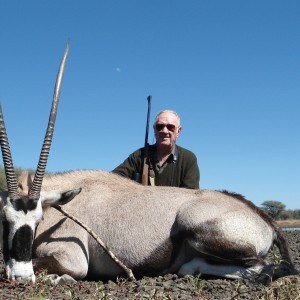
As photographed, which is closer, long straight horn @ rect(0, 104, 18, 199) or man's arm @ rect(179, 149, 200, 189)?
long straight horn @ rect(0, 104, 18, 199)

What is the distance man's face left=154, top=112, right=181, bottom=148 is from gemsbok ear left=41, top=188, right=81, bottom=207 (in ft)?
8.10

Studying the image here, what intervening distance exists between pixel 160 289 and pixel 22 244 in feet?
4.77

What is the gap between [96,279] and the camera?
6.32 meters

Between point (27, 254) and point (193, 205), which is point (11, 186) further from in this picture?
point (193, 205)

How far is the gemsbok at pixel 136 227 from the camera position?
5.90m

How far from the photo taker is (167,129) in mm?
8414

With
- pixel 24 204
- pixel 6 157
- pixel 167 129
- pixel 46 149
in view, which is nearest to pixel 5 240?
pixel 24 204

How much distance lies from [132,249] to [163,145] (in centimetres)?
246

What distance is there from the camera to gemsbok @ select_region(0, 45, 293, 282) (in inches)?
232

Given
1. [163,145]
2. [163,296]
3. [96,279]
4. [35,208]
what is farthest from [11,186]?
[163,145]

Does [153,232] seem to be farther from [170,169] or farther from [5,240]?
[170,169]

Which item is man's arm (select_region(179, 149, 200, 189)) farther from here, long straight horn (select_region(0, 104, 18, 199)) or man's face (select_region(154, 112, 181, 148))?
long straight horn (select_region(0, 104, 18, 199))

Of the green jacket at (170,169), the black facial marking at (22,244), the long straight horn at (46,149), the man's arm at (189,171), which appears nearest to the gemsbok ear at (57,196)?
the long straight horn at (46,149)

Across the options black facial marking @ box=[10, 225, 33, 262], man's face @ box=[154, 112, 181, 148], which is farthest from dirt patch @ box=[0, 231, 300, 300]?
man's face @ box=[154, 112, 181, 148]
